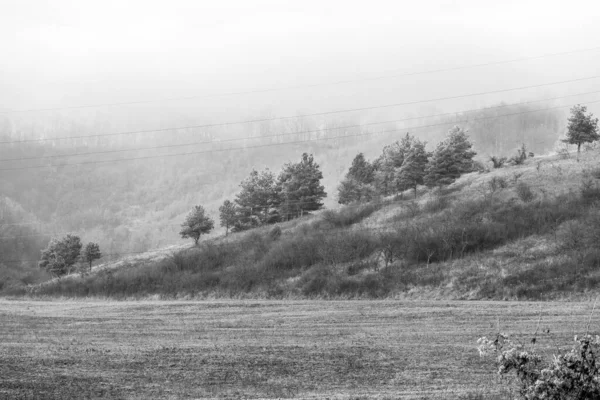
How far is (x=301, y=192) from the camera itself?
10019 cm

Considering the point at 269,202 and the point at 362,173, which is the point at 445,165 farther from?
the point at 269,202

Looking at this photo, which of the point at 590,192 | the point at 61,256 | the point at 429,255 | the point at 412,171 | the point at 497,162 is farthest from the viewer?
the point at 61,256

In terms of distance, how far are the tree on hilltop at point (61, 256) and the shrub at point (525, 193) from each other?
219 feet

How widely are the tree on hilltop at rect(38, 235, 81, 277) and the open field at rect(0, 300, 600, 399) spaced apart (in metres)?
72.4

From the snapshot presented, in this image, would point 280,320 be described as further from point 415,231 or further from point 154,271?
point 154,271

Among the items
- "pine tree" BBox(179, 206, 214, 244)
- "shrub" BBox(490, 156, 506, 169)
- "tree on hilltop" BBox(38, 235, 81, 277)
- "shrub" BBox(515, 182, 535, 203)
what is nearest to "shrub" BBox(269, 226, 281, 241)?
"shrub" BBox(515, 182, 535, 203)

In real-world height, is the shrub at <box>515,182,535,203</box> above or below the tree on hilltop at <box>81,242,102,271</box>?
above

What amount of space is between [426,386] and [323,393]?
2342mm

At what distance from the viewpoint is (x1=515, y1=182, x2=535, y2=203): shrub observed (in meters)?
61.6

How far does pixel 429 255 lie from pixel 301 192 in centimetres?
5157

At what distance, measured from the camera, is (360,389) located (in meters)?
15.2

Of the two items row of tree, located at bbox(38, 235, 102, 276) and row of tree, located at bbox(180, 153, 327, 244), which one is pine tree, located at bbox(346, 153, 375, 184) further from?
row of tree, located at bbox(38, 235, 102, 276)

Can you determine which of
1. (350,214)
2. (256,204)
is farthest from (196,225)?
(350,214)

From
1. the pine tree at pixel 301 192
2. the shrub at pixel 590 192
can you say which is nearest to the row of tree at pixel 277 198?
the pine tree at pixel 301 192
